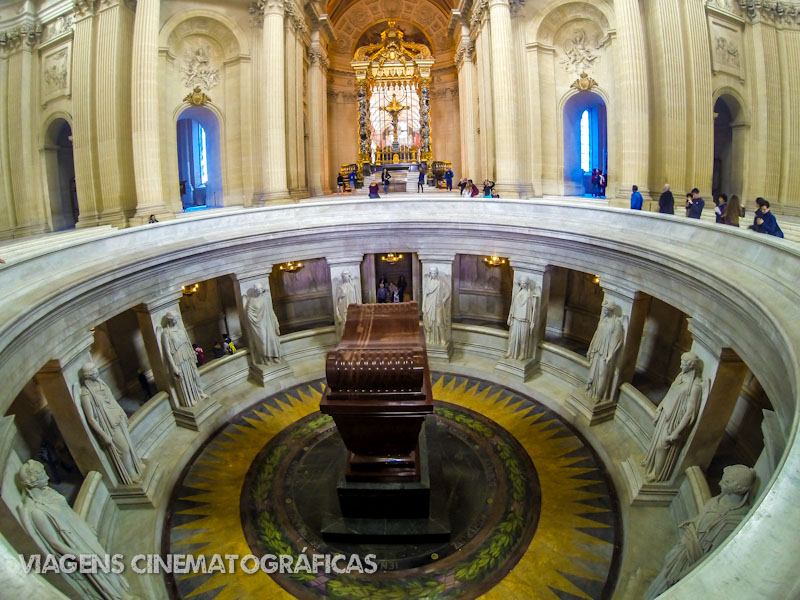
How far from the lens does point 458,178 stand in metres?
25.3

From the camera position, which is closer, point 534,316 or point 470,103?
point 534,316

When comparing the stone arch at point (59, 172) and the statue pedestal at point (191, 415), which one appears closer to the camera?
the statue pedestal at point (191, 415)

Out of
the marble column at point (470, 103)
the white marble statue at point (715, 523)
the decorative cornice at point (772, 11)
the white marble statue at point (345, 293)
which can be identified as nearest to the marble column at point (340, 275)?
the white marble statue at point (345, 293)

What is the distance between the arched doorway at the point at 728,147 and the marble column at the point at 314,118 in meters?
14.3

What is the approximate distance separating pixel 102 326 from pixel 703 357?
10850 millimetres

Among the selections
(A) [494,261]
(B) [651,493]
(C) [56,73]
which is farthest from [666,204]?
(C) [56,73]

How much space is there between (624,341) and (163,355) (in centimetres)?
845

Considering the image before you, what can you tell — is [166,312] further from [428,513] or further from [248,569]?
[428,513]

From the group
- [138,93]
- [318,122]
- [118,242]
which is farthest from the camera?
[318,122]

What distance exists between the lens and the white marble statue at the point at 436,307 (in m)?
11.8

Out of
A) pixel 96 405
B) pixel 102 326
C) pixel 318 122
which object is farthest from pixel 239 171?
pixel 96 405

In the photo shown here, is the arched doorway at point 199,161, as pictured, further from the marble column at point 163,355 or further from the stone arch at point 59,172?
the marble column at point 163,355

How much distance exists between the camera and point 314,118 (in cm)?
2073

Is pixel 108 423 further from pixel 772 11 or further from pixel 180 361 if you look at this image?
pixel 772 11
